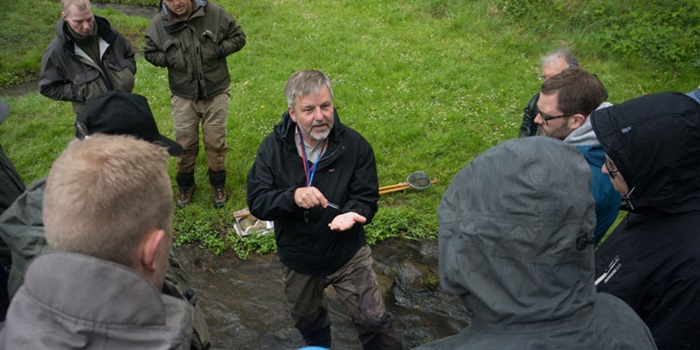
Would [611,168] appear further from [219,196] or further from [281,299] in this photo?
[219,196]

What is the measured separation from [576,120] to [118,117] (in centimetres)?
307

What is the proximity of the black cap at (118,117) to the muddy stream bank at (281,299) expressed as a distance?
2.15m

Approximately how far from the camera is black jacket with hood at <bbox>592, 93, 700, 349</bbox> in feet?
7.47

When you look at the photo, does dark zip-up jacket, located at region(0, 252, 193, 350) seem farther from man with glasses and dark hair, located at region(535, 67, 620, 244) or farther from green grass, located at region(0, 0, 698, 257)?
green grass, located at region(0, 0, 698, 257)

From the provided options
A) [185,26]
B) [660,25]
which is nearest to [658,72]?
[660,25]

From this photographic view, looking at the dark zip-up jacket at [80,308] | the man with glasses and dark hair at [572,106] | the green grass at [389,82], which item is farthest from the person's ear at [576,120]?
the dark zip-up jacket at [80,308]

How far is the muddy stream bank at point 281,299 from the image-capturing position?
4391mm

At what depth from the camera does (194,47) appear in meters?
5.35

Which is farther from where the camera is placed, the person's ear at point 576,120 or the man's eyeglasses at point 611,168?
the person's ear at point 576,120

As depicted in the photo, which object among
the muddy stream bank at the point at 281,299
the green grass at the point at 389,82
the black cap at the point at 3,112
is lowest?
the muddy stream bank at the point at 281,299

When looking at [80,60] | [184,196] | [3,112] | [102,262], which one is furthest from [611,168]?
[80,60]

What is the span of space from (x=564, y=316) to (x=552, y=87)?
247 cm

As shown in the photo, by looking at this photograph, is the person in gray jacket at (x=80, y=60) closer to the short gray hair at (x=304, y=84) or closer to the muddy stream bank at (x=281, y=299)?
the muddy stream bank at (x=281, y=299)

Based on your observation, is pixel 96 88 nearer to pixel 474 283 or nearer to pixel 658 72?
pixel 474 283
